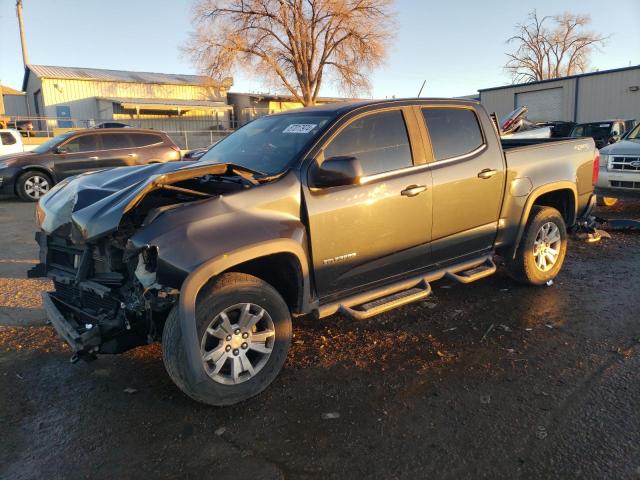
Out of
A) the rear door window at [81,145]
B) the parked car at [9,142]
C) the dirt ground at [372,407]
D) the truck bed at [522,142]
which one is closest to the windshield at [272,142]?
the dirt ground at [372,407]

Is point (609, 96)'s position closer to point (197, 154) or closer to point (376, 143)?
point (197, 154)

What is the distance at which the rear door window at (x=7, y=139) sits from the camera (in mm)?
15290

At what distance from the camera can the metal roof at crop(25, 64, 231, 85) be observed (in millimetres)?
36650

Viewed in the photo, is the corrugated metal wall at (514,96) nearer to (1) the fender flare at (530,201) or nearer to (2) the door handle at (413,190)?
(1) the fender flare at (530,201)

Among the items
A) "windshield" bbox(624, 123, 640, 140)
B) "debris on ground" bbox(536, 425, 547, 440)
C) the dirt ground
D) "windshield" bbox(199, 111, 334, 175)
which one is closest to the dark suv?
the dirt ground

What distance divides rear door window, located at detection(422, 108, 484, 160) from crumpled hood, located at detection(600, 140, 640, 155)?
5.80m

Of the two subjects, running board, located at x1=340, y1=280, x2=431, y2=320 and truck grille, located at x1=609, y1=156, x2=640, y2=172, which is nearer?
running board, located at x1=340, y1=280, x2=431, y2=320

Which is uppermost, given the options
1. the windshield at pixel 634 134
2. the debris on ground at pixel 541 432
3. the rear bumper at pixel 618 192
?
the windshield at pixel 634 134

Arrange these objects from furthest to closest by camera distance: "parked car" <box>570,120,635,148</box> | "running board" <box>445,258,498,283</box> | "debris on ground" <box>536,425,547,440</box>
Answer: "parked car" <box>570,120,635,148</box> < "running board" <box>445,258,498,283</box> < "debris on ground" <box>536,425,547,440</box>

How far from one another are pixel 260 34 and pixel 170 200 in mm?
35392

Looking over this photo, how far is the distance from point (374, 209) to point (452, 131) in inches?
51.7

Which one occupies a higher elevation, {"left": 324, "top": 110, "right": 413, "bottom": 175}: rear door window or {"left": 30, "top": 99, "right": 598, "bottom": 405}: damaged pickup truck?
{"left": 324, "top": 110, "right": 413, "bottom": 175}: rear door window

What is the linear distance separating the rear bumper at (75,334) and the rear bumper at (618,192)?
29.6ft

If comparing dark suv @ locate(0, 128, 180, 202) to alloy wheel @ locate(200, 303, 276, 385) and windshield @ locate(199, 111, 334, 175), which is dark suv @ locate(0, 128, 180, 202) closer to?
windshield @ locate(199, 111, 334, 175)
